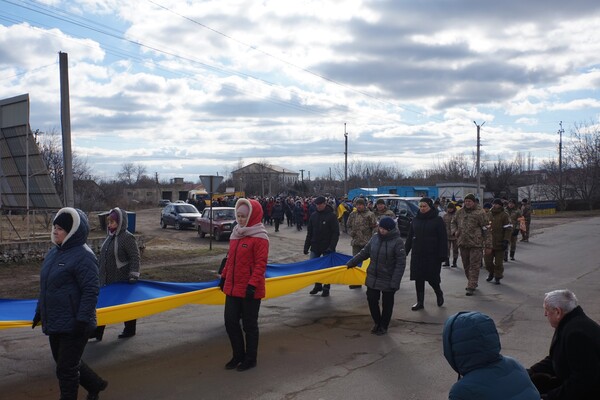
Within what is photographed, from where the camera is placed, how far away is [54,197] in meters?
18.5

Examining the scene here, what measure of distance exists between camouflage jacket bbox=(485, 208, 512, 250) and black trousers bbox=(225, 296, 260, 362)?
8432mm

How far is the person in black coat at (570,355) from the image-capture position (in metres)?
3.81

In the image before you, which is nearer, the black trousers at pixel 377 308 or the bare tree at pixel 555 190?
the black trousers at pixel 377 308

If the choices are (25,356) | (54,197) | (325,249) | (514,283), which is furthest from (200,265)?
(25,356)

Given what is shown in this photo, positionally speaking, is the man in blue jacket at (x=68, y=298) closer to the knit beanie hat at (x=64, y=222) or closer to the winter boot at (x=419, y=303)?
the knit beanie hat at (x=64, y=222)

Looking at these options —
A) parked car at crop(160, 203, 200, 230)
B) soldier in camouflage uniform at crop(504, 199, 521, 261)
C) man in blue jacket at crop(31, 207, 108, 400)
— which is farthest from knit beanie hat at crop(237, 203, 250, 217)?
parked car at crop(160, 203, 200, 230)

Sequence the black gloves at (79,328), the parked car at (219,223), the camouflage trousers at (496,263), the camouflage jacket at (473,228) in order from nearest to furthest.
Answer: the black gloves at (79,328)
the camouflage jacket at (473,228)
the camouflage trousers at (496,263)
the parked car at (219,223)

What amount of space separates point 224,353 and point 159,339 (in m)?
1.25

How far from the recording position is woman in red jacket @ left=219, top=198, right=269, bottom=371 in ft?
22.5

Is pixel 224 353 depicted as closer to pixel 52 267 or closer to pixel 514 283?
pixel 52 267

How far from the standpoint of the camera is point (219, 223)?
27656 mm

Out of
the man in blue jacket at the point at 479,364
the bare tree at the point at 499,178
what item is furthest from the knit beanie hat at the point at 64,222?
the bare tree at the point at 499,178

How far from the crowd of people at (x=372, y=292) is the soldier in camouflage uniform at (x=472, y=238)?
0.07 feet

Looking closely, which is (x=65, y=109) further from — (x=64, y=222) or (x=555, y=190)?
(x=555, y=190)
